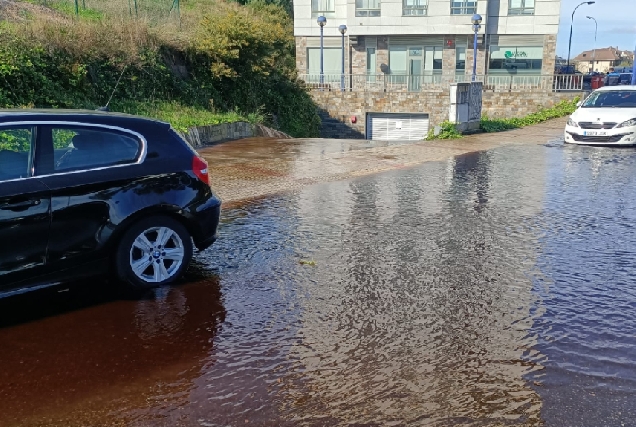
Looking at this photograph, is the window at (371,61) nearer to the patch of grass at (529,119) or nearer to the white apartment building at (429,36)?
the white apartment building at (429,36)

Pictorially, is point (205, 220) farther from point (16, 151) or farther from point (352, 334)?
point (352, 334)

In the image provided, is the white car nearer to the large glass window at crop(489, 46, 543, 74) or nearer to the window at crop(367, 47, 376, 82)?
the large glass window at crop(489, 46, 543, 74)

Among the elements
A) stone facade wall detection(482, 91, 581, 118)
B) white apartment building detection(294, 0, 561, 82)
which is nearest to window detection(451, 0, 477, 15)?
white apartment building detection(294, 0, 561, 82)

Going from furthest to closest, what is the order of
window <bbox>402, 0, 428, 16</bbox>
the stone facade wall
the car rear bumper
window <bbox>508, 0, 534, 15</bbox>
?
1. window <bbox>402, 0, 428, 16</bbox>
2. window <bbox>508, 0, 534, 15</bbox>
3. the stone facade wall
4. the car rear bumper

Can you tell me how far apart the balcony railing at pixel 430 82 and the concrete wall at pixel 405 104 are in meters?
0.44

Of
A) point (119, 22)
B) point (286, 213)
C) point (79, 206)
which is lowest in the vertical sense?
point (286, 213)

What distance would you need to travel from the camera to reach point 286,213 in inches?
341

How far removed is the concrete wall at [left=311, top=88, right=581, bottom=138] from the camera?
29281 millimetres

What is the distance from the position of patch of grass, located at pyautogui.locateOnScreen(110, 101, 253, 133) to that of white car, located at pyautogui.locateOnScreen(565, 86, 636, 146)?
392 inches

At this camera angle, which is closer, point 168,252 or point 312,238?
point 168,252

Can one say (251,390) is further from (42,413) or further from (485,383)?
(485,383)

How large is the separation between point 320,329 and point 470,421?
→ 4.99 feet

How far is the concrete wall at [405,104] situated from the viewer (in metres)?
29.3

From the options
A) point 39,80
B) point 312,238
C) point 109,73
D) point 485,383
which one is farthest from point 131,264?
point 109,73
